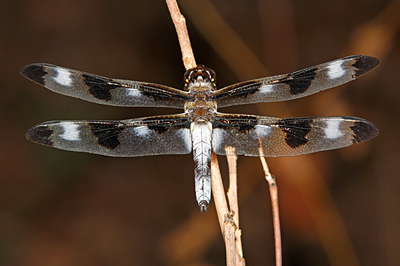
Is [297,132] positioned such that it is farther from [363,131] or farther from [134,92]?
[134,92]

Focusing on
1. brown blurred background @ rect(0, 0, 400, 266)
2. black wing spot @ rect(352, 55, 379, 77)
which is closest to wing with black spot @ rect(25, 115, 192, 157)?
black wing spot @ rect(352, 55, 379, 77)

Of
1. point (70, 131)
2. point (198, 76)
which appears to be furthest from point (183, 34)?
point (70, 131)

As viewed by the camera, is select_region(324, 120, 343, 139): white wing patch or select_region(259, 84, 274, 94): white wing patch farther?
select_region(259, 84, 274, 94): white wing patch

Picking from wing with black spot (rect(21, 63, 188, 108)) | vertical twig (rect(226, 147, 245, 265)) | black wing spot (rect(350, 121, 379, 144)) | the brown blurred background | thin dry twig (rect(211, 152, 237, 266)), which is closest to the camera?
thin dry twig (rect(211, 152, 237, 266))

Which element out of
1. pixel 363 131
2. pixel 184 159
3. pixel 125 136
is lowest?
pixel 363 131

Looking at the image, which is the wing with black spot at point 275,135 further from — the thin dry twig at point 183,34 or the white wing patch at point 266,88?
the thin dry twig at point 183,34

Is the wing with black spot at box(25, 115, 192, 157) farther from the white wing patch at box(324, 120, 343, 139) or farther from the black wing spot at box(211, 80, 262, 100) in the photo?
the white wing patch at box(324, 120, 343, 139)

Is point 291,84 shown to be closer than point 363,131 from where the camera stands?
No
